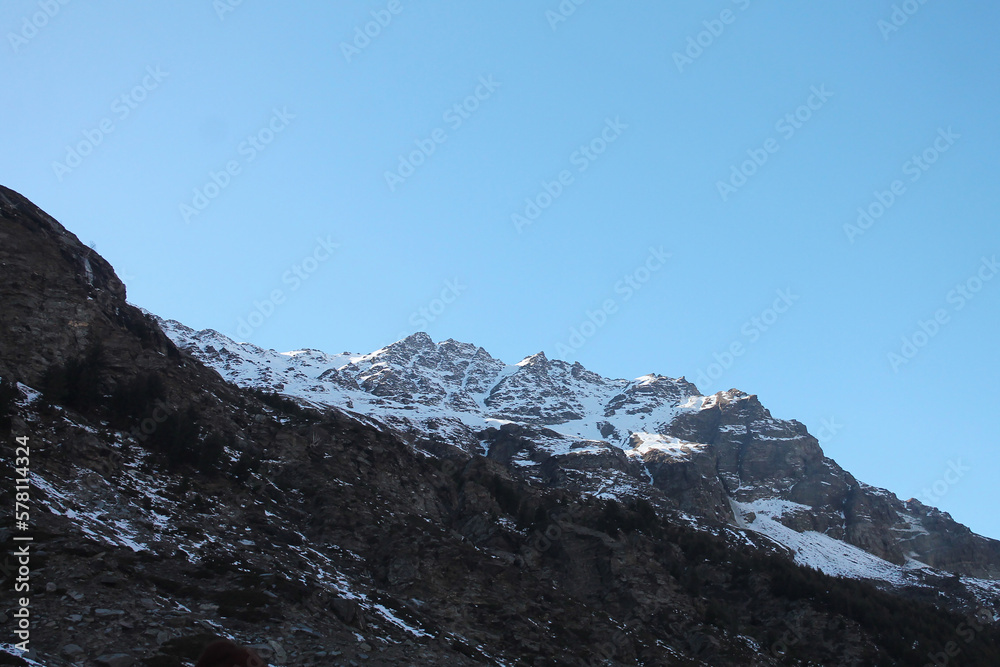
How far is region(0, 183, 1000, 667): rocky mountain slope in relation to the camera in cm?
3316

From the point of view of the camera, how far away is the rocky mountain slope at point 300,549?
3316cm

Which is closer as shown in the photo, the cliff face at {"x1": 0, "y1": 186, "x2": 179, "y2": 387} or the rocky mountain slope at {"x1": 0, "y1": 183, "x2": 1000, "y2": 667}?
the rocky mountain slope at {"x1": 0, "y1": 183, "x2": 1000, "y2": 667}

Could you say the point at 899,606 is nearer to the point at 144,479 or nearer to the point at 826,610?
the point at 826,610

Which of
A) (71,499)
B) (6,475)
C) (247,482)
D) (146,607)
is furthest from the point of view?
(247,482)

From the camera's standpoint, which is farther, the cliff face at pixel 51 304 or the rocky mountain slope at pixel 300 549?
the cliff face at pixel 51 304

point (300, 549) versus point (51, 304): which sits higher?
point (51, 304)

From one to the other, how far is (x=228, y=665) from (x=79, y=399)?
52.6 metres

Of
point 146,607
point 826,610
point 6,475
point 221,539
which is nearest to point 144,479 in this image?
point 221,539

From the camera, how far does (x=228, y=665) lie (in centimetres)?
614

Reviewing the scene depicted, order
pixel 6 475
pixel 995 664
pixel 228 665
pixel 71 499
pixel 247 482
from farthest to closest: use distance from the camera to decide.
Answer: pixel 995 664
pixel 247 482
pixel 71 499
pixel 6 475
pixel 228 665

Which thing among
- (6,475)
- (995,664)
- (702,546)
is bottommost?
(6,475)

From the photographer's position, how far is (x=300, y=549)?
162 ft

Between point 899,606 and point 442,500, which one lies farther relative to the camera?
point 899,606

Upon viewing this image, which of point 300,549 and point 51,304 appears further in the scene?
point 51,304
